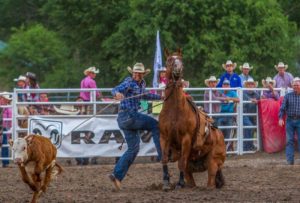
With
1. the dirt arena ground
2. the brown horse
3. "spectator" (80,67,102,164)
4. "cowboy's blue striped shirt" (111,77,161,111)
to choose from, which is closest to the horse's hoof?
the brown horse

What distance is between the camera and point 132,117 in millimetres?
13633

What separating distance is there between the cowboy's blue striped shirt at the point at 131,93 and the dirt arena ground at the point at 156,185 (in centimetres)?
118

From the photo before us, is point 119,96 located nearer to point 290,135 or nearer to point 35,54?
Result: point 290,135

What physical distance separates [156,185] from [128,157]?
0.56 m

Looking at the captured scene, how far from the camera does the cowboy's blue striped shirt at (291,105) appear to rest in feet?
57.5

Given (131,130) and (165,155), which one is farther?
(131,130)

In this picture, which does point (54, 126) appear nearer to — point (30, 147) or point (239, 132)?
point (239, 132)

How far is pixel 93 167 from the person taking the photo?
17.6 meters

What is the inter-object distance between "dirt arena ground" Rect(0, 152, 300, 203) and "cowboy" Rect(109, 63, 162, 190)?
1.16 feet

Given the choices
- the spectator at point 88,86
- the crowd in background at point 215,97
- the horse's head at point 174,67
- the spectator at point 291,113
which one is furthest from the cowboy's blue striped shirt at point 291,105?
the horse's head at point 174,67

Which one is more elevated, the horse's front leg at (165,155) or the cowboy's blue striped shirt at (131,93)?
the cowboy's blue striped shirt at (131,93)

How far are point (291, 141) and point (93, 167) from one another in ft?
12.0

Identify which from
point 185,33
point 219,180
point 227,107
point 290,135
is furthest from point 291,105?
point 185,33

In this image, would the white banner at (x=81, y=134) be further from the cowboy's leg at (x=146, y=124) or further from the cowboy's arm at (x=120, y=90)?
the cowboy's arm at (x=120, y=90)
